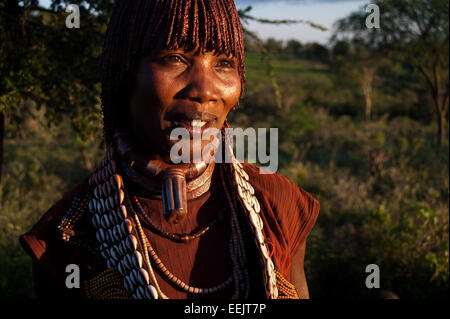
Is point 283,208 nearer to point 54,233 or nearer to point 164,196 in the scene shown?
point 164,196

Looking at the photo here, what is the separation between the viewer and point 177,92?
4.02ft

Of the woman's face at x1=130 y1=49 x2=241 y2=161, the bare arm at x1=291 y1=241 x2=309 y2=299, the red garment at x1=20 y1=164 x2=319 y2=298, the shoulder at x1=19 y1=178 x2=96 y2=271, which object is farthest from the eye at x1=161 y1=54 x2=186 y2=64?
the bare arm at x1=291 y1=241 x2=309 y2=299

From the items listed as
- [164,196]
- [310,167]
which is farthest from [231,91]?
[310,167]

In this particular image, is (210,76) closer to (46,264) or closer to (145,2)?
(145,2)

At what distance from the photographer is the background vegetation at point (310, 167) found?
3.58 metres

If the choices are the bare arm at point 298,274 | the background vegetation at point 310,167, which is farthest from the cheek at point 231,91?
the background vegetation at point 310,167

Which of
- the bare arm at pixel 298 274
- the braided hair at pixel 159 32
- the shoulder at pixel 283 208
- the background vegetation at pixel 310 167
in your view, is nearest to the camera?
the braided hair at pixel 159 32

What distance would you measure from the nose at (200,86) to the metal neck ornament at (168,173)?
26cm

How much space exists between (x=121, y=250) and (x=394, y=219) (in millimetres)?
5562

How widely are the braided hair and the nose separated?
64mm

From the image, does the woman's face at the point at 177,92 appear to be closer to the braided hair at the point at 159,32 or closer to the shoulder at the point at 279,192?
the braided hair at the point at 159,32

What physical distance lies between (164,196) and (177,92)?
34cm
